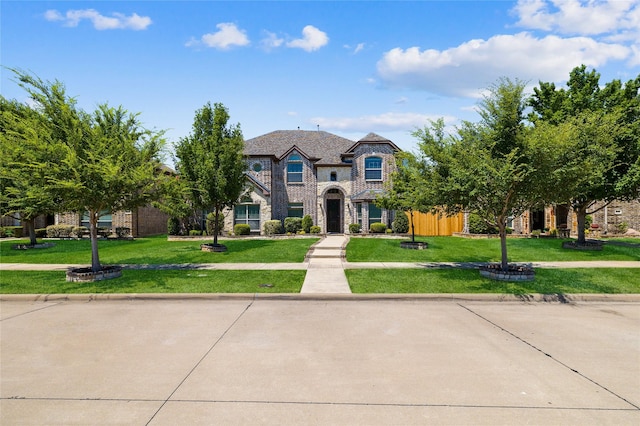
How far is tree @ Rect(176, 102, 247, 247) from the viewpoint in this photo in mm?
19031

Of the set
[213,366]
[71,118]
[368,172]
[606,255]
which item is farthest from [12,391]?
[368,172]

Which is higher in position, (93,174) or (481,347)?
(93,174)

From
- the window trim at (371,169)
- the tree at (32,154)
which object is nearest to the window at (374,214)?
the window trim at (371,169)

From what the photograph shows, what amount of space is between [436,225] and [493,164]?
17668 mm

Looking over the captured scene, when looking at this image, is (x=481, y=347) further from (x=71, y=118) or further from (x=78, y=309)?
(x=71, y=118)

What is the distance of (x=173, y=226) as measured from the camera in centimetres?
2673

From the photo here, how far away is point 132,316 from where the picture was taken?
28.1 feet

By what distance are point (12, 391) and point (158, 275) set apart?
836 cm

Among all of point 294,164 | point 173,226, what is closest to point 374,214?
point 294,164

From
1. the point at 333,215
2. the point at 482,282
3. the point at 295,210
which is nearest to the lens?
the point at 482,282

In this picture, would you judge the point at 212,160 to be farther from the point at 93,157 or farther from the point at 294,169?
the point at 294,169

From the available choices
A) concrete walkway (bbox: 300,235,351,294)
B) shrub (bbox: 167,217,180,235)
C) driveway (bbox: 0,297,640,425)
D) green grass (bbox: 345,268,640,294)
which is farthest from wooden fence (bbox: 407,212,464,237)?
driveway (bbox: 0,297,640,425)

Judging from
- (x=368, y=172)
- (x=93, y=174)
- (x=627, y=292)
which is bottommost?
(x=627, y=292)

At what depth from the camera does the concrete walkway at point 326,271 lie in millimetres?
11102
